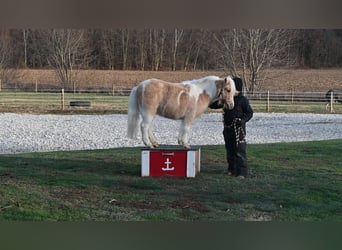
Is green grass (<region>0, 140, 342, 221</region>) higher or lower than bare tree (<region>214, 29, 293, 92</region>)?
lower

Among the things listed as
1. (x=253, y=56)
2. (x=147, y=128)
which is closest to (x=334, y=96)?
(x=253, y=56)

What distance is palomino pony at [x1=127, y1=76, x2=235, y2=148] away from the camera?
5.40 m

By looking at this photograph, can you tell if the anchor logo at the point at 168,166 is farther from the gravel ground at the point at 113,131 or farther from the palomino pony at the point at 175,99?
the gravel ground at the point at 113,131

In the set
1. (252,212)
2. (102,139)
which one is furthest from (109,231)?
(102,139)

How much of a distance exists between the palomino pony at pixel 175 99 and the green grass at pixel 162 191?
70cm

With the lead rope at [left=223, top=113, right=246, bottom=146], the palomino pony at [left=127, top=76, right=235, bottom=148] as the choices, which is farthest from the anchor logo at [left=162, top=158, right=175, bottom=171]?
the lead rope at [left=223, top=113, right=246, bottom=146]

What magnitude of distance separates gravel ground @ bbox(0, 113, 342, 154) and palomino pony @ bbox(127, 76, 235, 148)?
4.22 m

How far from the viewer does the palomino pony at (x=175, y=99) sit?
540 centimetres

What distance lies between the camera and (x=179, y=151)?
5.87 m

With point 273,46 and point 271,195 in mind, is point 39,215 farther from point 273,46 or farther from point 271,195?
point 273,46

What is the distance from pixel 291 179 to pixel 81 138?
6075mm

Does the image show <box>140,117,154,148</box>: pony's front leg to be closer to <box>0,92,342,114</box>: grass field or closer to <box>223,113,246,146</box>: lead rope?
<box>223,113,246,146</box>: lead rope

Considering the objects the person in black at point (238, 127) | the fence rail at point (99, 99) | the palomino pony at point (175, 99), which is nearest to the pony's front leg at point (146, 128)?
the palomino pony at point (175, 99)

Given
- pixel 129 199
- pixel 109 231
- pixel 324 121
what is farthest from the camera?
pixel 324 121
